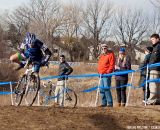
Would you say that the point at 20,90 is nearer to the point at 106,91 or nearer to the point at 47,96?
the point at 106,91

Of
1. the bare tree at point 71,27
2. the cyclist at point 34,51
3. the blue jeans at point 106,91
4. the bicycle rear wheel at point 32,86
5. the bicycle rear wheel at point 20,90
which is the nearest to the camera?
the cyclist at point 34,51

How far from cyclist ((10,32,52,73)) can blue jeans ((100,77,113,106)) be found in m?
2.83

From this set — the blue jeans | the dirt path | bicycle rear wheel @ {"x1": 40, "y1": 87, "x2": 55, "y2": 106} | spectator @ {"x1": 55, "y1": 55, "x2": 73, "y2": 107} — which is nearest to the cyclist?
the dirt path

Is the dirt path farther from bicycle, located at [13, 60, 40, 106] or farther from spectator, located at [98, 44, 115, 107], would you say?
spectator, located at [98, 44, 115, 107]

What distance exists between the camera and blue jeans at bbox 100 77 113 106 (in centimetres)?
1299

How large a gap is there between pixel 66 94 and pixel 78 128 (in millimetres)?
6407

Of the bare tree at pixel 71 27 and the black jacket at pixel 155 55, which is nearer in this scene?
the black jacket at pixel 155 55

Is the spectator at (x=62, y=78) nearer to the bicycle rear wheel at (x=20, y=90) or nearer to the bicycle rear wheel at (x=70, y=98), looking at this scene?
the bicycle rear wheel at (x=70, y=98)

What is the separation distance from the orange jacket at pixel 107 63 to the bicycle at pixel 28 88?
2899 millimetres

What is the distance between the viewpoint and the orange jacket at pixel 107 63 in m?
→ 13.2

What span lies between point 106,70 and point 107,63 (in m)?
0.22

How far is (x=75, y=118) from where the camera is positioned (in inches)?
348

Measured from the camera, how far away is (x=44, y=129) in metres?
7.83

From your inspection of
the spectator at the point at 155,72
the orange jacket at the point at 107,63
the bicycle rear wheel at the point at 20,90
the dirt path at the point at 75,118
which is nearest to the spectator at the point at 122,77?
the orange jacket at the point at 107,63
